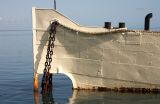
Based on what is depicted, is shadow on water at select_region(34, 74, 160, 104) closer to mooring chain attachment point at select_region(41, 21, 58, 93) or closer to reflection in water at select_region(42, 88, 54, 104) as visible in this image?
reflection in water at select_region(42, 88, 54, 104)

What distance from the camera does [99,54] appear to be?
42.1 feet

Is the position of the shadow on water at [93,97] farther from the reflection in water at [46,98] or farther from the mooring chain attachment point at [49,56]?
the mooring chain attachment point at [49,56]

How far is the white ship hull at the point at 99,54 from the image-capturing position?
→ 488 inches

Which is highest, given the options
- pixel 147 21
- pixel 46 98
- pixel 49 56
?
pixel 147 21

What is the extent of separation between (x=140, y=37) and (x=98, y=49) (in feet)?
5.16

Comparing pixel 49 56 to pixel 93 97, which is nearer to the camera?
pixel 93 97

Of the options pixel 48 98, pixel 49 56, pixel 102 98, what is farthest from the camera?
pixel 49 56

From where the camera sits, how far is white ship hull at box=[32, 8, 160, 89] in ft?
40.7

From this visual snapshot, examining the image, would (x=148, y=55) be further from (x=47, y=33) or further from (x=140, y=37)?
(x=47, y=33)

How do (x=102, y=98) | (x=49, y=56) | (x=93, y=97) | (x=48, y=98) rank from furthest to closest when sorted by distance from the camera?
(x=49, y=56) < (x=48, y=98) < (x=93, y=97) < (x=102, y=98)

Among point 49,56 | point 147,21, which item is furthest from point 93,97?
point 147,21

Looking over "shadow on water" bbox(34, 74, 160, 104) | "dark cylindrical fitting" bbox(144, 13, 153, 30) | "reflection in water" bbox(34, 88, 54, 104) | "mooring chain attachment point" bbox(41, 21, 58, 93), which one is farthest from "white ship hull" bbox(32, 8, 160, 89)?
"reflection in water" bbox(34, 88, 54, 104)

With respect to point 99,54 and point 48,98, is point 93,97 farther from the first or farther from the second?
point 48,98

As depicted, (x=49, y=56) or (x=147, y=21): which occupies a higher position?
(x=147, y=21)
